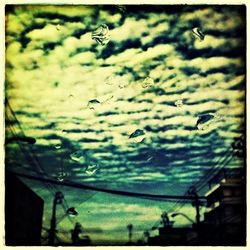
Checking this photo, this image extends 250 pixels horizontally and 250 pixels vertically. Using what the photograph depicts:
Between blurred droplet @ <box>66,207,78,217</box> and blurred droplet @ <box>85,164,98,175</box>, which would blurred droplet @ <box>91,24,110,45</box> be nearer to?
blurred droplet @ <box>85,164,98,175</box>

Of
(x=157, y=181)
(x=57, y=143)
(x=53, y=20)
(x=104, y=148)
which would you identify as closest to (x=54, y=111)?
(x=57, y=143)

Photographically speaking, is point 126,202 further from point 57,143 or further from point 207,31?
point 207,31

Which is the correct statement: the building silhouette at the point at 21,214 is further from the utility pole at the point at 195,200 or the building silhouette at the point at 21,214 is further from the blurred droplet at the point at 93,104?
the utility pole at the point at 195,200

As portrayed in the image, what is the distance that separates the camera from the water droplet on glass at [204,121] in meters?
3.74

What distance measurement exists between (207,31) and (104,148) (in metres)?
1.30

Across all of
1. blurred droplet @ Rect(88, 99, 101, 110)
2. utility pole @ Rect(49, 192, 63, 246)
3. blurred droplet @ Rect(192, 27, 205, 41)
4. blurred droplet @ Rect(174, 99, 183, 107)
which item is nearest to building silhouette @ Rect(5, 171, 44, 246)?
utility pole @ Rect(49, 192, 63, 246)

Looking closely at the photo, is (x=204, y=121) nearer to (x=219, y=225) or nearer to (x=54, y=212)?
(x=219, y=225)

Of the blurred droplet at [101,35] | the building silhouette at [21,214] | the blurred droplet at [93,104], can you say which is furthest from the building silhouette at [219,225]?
the blurred droplet at [101,35]

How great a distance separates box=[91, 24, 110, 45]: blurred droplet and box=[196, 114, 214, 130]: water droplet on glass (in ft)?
3.34

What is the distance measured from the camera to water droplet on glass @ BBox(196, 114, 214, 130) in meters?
3.74

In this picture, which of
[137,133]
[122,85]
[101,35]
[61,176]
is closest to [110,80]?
[122,85]

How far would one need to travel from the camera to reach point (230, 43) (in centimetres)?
378

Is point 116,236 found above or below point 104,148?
below

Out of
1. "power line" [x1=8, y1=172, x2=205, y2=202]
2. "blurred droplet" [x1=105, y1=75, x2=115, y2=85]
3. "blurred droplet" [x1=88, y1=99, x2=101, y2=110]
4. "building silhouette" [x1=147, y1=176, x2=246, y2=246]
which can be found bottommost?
"building silhouette" [x1=147, y1=176, x2=246, y2=246]
